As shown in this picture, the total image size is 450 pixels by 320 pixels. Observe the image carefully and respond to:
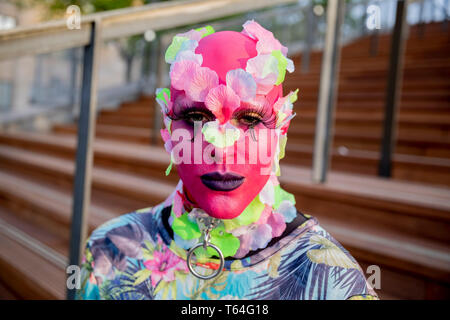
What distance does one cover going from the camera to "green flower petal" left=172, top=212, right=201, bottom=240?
31.2 inches

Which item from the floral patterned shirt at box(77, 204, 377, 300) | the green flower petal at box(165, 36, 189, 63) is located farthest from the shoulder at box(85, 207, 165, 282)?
the green flower petal at box(165, 36, 189, 63)

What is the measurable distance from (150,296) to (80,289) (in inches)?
7.1

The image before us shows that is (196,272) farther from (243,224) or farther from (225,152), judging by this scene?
(225,152)

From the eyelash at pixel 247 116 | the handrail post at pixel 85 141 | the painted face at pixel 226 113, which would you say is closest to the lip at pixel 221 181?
the painted face at pixel 226 113

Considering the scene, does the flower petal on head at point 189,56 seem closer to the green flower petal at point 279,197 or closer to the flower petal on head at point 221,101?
the flower petal on head at point 221,101

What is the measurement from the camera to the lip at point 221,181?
72cm

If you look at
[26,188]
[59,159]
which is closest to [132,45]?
[59,159]

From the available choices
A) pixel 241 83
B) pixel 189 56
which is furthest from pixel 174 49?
pixel 241 83

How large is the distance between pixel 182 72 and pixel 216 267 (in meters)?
0.39

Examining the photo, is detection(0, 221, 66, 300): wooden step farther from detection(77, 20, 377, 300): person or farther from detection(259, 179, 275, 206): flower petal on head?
detection(259, 179, 275, 206): flower petal on head

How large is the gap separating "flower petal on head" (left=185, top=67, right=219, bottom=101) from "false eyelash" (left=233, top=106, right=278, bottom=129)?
7cm

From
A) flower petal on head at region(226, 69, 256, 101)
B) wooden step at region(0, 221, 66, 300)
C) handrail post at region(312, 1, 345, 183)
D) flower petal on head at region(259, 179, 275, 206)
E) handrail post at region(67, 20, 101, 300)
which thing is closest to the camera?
flower petal on head at region(226, 69, 256, 101)

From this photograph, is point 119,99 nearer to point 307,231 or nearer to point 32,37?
point 32,37

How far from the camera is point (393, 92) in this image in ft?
8.59
